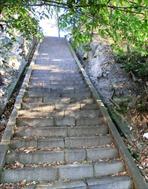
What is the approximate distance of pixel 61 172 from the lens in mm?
5633

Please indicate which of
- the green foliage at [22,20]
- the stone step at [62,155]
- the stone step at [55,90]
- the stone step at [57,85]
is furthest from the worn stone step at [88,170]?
the stone step at [57,85]

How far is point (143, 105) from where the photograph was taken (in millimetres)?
8250

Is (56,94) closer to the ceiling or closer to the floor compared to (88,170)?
closer to the ceiling

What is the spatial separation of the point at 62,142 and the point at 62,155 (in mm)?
512

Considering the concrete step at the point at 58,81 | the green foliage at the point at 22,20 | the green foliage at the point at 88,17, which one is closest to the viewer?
the green foliage at the point at 88,17

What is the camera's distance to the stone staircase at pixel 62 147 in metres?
5.48

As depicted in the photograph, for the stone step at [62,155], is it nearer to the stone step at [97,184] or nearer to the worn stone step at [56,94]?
the stone step at [97,184]

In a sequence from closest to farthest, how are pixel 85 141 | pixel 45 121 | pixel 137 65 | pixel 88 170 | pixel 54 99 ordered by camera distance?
pixel 88 170, pixel 85 141, pixel 45 121, pixel 54 99, pixel 137 65

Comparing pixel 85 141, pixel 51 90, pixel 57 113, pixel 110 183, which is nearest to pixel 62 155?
pixel 85 141

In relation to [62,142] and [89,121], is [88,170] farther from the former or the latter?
[89,121]

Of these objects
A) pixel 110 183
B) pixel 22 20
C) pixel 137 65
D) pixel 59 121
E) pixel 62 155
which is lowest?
pixel 110 183

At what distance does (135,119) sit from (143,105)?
1.52ft

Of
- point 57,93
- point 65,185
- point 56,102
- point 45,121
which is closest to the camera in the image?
point 65,185

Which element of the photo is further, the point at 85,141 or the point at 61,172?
the point at 85,141
